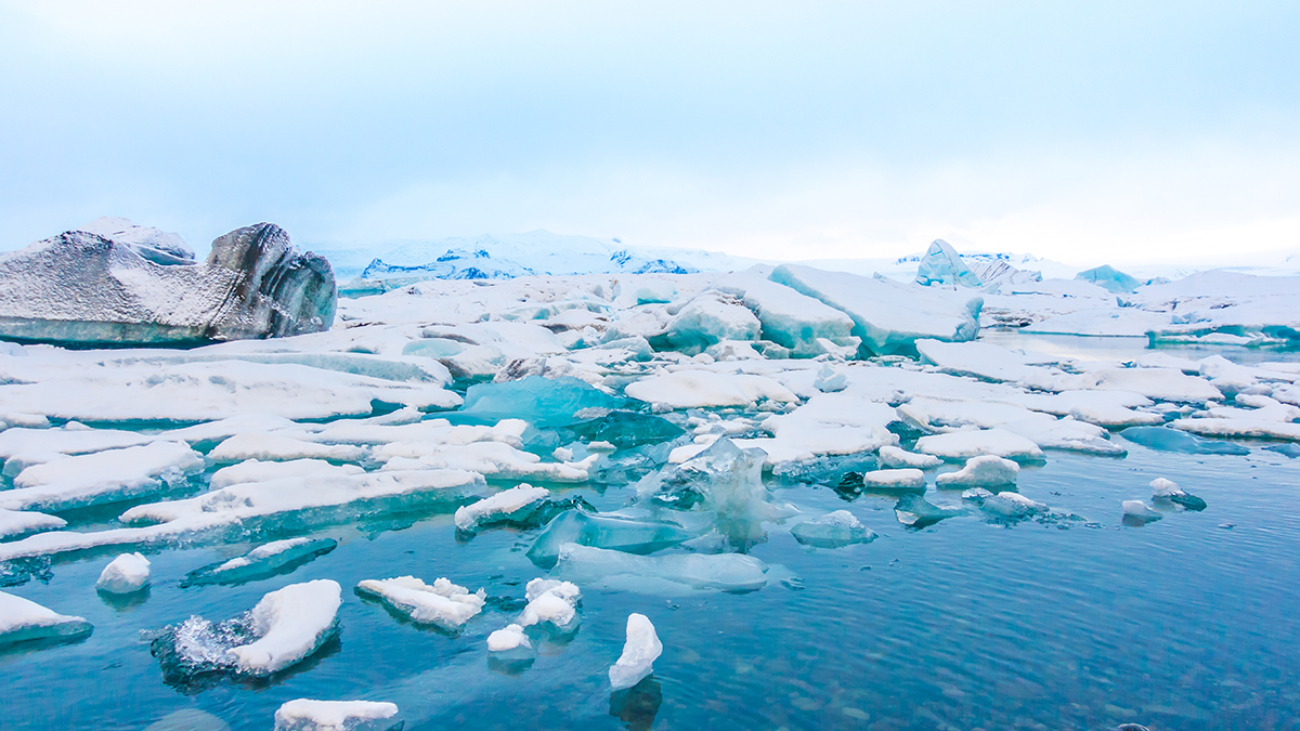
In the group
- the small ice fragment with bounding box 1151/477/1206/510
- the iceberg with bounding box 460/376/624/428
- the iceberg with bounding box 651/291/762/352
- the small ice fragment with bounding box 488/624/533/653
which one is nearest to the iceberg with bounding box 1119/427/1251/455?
the small ice fragment with bounding box 1151/477/1206/510

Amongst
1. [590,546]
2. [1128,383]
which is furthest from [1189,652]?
[1128,383]

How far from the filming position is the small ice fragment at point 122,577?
2098 mm

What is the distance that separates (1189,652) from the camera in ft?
5.86

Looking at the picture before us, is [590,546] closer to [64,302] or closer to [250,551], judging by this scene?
[250,551]

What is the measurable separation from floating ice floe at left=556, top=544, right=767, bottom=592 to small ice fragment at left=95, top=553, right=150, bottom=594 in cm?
132

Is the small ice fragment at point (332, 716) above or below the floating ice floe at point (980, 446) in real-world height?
above

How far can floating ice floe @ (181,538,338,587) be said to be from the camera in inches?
87.4

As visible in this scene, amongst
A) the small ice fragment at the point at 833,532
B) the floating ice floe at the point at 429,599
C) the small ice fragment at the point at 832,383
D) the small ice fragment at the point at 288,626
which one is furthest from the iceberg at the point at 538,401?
the small ice fragment at the point at 288,626

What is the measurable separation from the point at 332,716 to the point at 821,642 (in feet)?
4.03

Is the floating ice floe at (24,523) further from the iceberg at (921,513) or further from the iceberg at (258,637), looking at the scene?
the iceberg at (921,513)

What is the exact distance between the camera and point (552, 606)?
6.28 feet

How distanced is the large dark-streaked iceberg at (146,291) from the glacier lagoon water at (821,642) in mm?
4798

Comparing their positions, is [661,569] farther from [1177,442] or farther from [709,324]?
[709,324]

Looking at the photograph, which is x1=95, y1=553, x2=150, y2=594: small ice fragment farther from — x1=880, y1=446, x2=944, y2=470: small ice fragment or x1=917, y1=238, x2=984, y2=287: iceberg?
x1=917, y1=238, x2=984, y2=287: iceberg
